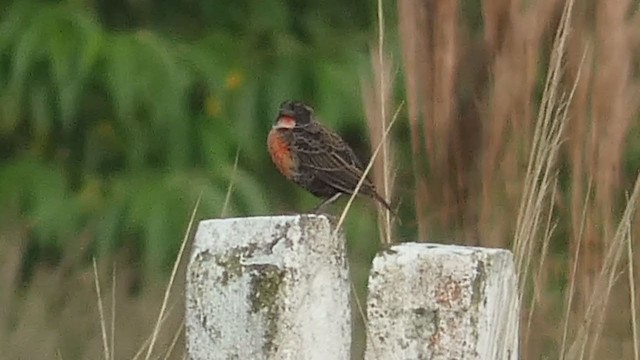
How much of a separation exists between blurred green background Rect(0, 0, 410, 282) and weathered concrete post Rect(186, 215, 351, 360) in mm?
1945

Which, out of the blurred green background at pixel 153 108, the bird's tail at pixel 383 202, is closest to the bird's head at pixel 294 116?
the bird's tail at pixel 383 202

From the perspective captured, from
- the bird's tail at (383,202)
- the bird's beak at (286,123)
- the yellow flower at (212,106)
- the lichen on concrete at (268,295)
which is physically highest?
the lichen on concrete at (268,295)

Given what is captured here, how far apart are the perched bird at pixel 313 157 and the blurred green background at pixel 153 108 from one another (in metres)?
0.66

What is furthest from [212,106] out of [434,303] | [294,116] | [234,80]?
[434,303]

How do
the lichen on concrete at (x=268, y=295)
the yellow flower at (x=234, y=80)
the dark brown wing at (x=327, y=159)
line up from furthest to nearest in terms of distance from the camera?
1. the yellow flower at (x=234, y=80)
2. the dark brown wing at (x=327, y=159)
3. the lichen on concrete at (x=268, y=295)

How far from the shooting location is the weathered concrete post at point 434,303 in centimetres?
116

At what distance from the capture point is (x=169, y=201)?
3.28 meters

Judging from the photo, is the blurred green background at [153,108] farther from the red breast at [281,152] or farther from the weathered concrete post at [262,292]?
the weathered concrete post at [262,292]

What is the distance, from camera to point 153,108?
3.41m

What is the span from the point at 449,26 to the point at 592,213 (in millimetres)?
293

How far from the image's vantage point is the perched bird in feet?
7.69

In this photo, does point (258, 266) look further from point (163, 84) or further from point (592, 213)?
point (163, 84)

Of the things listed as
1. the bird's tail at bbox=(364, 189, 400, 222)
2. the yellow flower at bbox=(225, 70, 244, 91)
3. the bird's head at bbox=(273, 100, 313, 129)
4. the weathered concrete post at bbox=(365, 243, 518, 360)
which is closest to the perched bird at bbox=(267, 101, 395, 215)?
the bird's head at bbox=(273, 100, 313, 129)

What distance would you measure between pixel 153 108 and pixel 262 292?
2.32 metres
